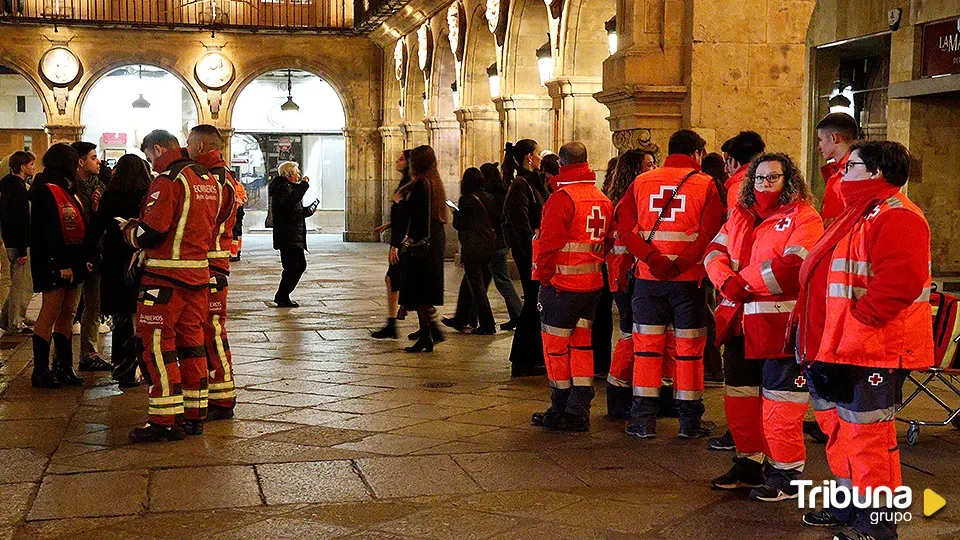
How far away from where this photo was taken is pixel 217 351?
6879 mm

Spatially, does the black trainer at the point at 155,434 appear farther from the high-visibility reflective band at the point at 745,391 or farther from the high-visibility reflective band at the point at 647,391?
the high-visibility reflective band at the point at 745,391

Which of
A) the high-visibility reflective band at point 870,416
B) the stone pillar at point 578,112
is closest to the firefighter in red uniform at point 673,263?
the high-visibility reflective band at point 870,416

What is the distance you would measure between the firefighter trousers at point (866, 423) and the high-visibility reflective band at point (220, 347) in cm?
370

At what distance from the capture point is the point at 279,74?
98.2 feet

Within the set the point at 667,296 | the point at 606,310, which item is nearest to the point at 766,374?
the point at 667,296

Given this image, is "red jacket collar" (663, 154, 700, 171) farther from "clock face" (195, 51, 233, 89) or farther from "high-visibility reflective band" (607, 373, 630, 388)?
"clock face" (195, 51, 233, 89)

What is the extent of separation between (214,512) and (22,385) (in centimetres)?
368

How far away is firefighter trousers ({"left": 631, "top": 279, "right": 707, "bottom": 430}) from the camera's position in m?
6.17

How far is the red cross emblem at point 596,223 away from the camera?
658 cm

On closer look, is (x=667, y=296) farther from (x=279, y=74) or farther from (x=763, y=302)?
(x=279, y=74)

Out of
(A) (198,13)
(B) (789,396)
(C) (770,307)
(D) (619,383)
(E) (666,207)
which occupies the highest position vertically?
(A) (198,13)

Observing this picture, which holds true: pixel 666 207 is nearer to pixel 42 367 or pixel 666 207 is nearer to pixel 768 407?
pixel 768 407

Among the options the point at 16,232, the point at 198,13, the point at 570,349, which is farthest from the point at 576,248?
the point at 198,13

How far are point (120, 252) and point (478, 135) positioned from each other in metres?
12.4
